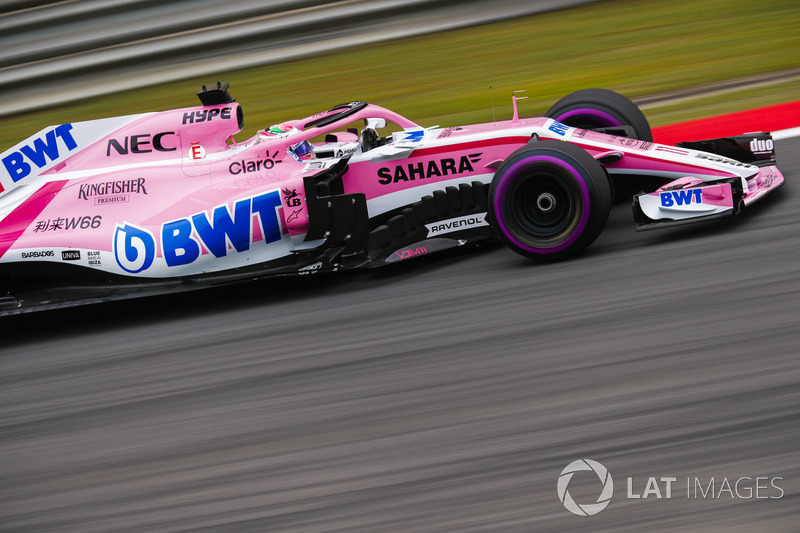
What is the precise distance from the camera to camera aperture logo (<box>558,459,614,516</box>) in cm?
313

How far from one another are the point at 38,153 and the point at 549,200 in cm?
350

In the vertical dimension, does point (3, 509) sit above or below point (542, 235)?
below

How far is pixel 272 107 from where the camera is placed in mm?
11367

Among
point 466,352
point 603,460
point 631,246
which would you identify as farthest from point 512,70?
point 603,460

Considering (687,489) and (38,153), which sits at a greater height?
(38,153)

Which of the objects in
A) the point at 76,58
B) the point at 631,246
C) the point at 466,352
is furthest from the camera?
the point at 76,58

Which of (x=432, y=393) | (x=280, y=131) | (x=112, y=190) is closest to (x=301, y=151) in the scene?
(x=280, y=131)

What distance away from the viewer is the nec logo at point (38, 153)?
6.02 m

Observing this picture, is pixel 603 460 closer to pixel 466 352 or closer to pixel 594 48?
pixel 466 352

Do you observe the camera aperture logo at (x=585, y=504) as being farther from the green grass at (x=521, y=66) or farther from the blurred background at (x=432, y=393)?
the green grass at (x=521, y=66)

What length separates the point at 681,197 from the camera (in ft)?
16.9

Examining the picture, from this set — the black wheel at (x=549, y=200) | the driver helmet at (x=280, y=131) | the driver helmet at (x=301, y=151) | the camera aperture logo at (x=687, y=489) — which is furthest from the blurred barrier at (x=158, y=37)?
the camera aperture logo at (x=687, y=489)

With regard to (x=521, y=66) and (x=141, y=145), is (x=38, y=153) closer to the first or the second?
(x=141, y=145)

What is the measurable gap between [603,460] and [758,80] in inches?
303
